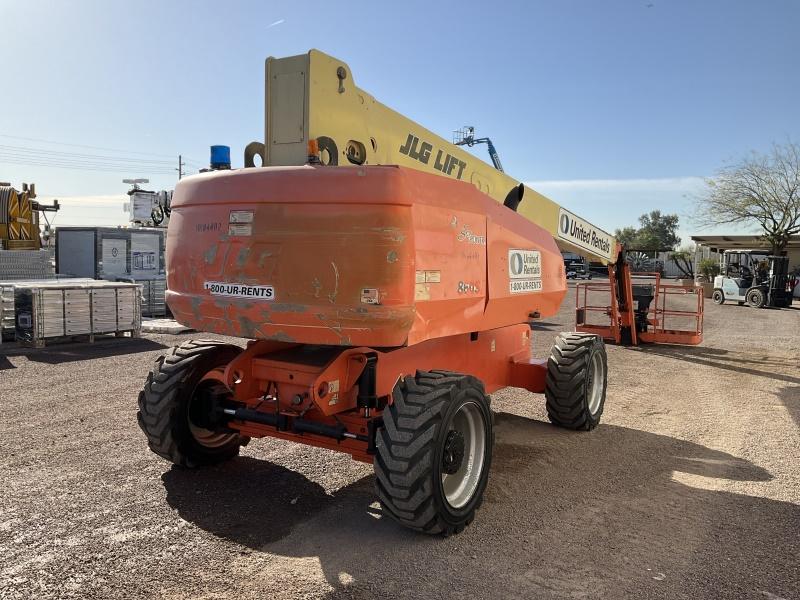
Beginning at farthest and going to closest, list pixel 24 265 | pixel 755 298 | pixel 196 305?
pixel 755 298, pixel 24 265, pixel 196 305

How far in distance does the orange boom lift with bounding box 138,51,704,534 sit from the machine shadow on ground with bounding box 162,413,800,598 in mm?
310

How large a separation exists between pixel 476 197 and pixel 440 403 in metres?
1.64

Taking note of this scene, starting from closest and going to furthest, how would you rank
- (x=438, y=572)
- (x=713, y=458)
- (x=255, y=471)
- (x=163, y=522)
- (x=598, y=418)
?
(x=438, y=572), (x=163, y=522), (x=255, y=471), (x=713, y=458), (x=598, y=418)

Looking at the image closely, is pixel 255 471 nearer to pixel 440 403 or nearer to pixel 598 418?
pixel 440 403

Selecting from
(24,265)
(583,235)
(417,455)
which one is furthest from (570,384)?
(24,265)

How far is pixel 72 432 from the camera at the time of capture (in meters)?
6.31

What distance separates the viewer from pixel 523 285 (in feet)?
18.1

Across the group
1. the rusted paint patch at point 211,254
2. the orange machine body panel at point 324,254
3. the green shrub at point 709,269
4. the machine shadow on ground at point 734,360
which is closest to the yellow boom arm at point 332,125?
the orange machine body panel at point 324,254

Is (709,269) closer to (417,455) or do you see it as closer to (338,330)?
(417,455)

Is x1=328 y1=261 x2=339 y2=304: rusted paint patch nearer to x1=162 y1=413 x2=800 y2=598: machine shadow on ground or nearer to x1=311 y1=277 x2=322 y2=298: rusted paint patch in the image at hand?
x1=311 y1=277 x2=322 y2=298: rusted paint patch

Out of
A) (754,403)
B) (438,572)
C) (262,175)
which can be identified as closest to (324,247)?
(262,175)

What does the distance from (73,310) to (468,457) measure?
10482mm

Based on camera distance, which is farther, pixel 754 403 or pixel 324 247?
pixel 754 403

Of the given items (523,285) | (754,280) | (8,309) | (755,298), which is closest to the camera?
(523,285)
